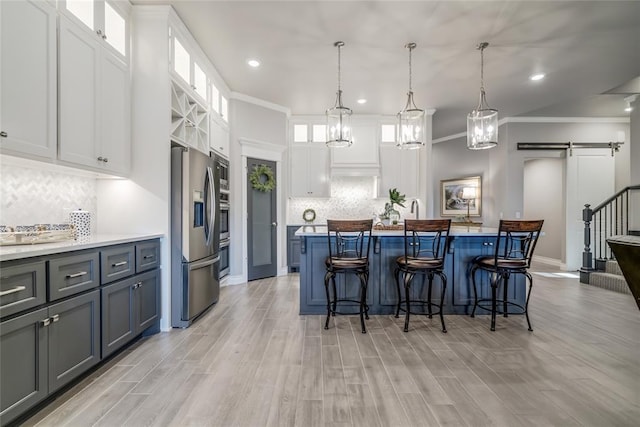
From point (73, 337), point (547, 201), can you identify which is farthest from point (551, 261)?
point (73, 337)

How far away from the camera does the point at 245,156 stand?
5.11m

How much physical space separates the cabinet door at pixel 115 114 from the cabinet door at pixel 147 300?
102 centimetres

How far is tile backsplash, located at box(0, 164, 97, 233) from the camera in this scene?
2121mm

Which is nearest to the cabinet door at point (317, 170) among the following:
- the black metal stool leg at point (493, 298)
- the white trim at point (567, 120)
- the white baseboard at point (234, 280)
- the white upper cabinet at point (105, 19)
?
the white baseboard at point (234, 280)

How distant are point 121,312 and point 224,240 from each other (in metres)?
2.32

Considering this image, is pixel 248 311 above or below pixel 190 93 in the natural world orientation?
below

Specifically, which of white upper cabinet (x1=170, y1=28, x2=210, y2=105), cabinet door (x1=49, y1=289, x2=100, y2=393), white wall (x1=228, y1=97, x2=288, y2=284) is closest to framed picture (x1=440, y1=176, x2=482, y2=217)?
white wall (x1=228, y1=97, x2=288, y2=284)

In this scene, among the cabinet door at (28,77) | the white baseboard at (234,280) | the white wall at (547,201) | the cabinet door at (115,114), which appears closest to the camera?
the cabinet door at (28,77)

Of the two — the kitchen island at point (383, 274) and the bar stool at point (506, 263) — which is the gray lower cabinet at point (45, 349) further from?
the bar stool at point (506, 263)

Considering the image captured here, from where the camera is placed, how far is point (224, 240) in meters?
4.66

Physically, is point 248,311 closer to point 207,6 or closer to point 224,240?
point 224,240

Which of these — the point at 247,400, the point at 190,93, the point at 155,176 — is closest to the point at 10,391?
the point at 247,400

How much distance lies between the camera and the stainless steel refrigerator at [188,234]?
119 inches

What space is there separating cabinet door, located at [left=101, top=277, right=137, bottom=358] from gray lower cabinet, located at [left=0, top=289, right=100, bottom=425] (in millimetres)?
71
